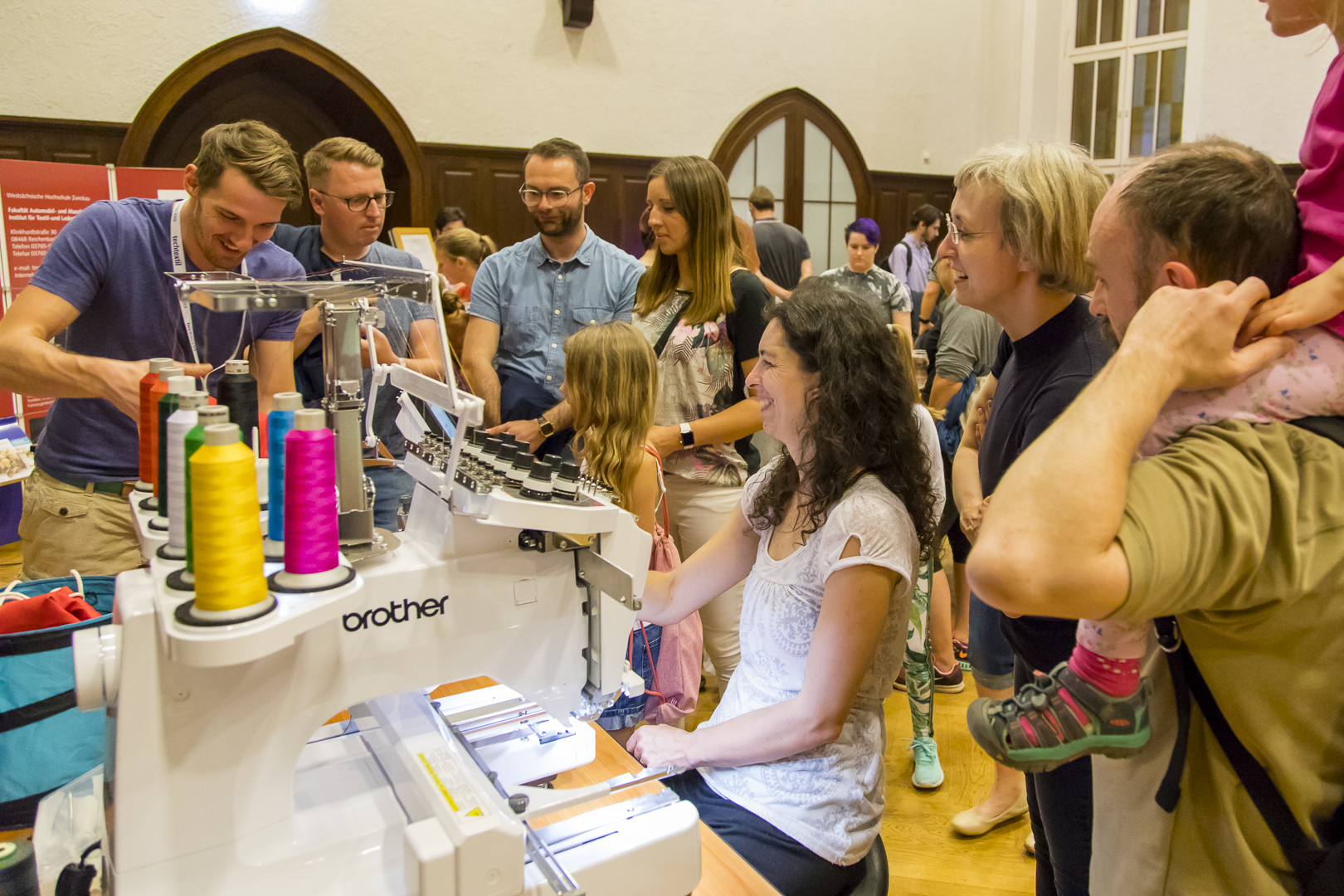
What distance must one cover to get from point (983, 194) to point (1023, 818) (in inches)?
73.4

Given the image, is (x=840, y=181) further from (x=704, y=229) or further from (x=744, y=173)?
(x=704, y=229)

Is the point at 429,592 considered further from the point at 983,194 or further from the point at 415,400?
the point at 983,194

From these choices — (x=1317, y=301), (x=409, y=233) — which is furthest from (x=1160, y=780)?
(x=409, y=233)

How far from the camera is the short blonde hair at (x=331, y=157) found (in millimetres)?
2785

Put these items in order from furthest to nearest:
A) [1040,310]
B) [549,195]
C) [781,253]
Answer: [781,253] → [549,195] → [1040,310]

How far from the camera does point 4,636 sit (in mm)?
1082

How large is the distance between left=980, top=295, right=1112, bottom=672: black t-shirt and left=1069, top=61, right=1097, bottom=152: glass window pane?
339 inches

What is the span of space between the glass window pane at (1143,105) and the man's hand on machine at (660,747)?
907cm

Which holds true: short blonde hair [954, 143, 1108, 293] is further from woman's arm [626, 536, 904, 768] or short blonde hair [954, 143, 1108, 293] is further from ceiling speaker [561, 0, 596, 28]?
ceiling speaker [561, 0, 596, 28]

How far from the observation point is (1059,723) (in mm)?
900

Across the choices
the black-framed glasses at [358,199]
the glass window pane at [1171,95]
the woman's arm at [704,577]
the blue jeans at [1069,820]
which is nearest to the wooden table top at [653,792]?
the woman's arm at [704,577]

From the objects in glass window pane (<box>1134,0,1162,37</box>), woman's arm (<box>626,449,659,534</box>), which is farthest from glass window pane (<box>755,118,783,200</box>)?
woman's arm (<box>626,449,659,534</box>)

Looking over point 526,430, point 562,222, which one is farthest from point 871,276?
point 526,430

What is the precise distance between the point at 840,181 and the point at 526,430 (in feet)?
22.2
